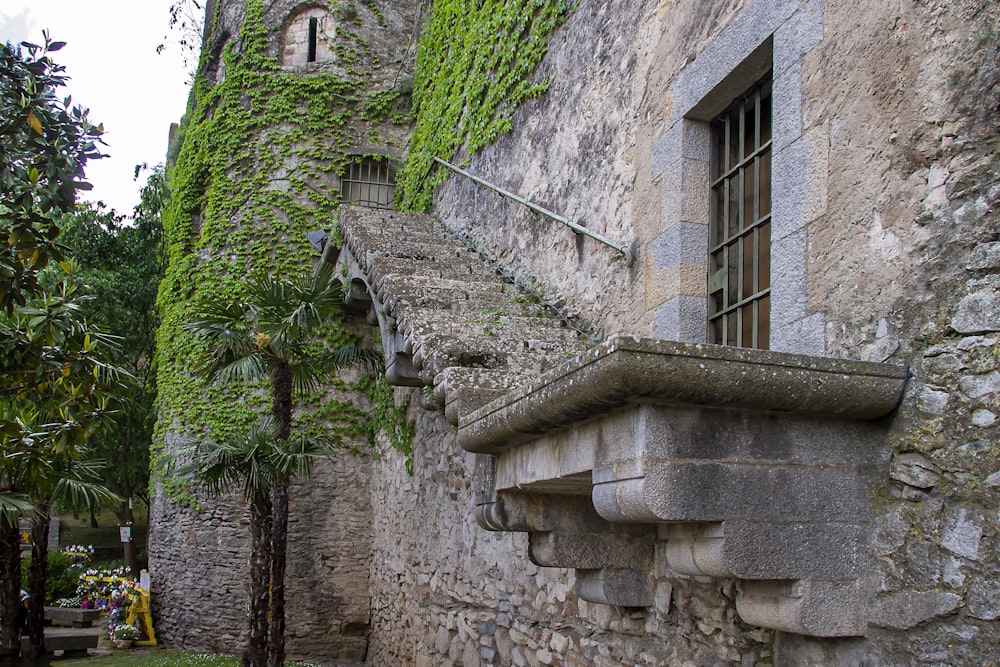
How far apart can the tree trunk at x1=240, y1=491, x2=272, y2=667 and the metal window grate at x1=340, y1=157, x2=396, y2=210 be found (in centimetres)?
588

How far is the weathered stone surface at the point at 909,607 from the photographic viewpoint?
3.02 meters

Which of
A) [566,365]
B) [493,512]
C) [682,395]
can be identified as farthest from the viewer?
[493,512]

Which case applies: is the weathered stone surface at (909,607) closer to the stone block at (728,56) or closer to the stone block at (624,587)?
the stone block at (624,587)

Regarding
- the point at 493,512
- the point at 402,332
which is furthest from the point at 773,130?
the point at 402,332

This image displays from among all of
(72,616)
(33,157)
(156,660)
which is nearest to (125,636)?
(156,660)

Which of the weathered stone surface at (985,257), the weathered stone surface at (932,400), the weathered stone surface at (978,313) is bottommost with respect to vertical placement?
the weathered stone surface at (932,400)

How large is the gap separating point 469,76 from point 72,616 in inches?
435

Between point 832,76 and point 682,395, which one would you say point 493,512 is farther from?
point 832,76

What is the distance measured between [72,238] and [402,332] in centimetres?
1661

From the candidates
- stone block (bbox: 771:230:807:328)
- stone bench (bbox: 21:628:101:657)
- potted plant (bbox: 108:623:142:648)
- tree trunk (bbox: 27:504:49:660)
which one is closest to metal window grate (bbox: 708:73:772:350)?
stone block (bbox: 771:230:807:328)

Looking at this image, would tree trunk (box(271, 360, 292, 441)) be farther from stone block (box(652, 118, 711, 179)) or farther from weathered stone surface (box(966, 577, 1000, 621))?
weathered stone surface (box(966, 577, 1000, 621))

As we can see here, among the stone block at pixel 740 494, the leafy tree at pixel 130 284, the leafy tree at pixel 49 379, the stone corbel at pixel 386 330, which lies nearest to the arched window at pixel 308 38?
the stone corbel at pixel 386 330

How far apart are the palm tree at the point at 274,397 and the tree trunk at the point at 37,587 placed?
8.88ft

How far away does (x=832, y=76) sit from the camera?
13.1 feet
